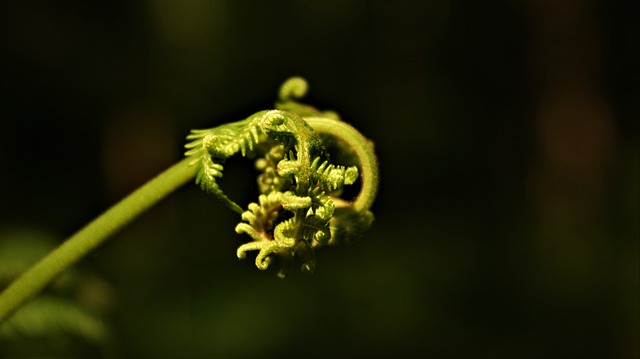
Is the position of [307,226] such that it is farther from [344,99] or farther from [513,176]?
[513,176]

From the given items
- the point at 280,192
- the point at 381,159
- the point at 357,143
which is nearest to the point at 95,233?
the point at 280,192

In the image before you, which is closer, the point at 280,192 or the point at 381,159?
the point at 280,192

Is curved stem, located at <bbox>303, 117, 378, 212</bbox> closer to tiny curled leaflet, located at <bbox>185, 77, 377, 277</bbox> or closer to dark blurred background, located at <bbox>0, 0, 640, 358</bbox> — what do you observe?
tiny curled leaflet, located at <bbox>185, 77, 377, 277</bbox>

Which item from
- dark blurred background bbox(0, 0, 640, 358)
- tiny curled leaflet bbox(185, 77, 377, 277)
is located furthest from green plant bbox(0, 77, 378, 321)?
dark blurred background bbox(0, 0, 640, 358)

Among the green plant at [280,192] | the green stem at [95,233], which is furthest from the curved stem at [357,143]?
the green stem at [95,233]

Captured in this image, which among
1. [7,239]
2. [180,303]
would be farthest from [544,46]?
[7,239]

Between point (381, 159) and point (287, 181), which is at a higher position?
point (381, 159)

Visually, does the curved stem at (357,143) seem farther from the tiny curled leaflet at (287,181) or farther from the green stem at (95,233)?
the green stem at (95,233)

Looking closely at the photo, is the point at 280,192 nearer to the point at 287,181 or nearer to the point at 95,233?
the point at 287,181
